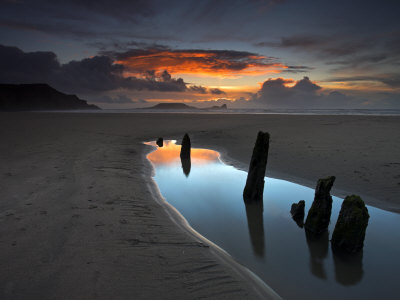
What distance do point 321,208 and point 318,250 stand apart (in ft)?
2.89

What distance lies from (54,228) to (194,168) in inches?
285

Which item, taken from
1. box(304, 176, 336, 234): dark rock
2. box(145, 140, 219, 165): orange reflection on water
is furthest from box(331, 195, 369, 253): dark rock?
box(145, 140, 219, 165): orange reflection on water

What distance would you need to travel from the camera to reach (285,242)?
495 centimetres

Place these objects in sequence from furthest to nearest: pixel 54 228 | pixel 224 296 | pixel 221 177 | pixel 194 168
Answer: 1. pixel 194 168
2. pixel 221 177
3. pixel 54 228
4. pixel 224 296

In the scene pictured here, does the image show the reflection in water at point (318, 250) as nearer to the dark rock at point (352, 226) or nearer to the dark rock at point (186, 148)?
the dark rock at point (352, 226)

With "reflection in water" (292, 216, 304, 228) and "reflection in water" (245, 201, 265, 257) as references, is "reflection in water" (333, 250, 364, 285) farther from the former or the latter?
"reflection in water" (245, 201, 265, 257)

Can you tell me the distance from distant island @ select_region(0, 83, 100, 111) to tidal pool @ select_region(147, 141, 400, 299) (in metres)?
202

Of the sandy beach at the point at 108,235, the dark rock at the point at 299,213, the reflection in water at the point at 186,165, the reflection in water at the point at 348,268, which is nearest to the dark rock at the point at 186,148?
the reflection in water at the point at 186,165

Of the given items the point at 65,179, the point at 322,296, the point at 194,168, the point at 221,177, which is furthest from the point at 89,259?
the point at 194,168

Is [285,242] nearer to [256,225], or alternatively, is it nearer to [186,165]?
[256,225]

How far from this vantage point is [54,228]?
163 inches

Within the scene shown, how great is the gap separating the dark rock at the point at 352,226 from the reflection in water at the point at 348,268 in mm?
127

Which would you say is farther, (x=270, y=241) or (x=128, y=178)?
(x=128, y=178)

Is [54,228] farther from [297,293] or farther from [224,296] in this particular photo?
[297,293]
